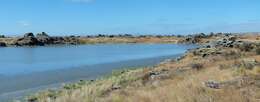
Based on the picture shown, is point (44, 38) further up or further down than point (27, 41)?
further up

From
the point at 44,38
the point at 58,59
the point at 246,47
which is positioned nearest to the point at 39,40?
the point at 44,38

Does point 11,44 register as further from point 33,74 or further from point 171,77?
point 171,77

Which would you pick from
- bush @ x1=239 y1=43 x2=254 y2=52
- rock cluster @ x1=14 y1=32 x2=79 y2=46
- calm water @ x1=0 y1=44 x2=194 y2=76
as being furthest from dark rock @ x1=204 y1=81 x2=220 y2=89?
rock cluster @ x1=14 y1=32 x2=79 y2=46

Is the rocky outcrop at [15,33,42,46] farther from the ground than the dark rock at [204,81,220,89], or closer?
closer

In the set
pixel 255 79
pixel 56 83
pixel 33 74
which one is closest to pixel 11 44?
pixel 33 74

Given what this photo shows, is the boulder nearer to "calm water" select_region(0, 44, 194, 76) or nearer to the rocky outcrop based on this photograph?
the rocky outcrop

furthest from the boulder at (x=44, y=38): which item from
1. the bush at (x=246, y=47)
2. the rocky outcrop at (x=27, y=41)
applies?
the bush at (x=246, y=47)

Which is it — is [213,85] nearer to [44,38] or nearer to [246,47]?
[246,47]

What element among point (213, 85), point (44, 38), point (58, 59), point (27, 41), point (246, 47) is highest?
point (213, 85)

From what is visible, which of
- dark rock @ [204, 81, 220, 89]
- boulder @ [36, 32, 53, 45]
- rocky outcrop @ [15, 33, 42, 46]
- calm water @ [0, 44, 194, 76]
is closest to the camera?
dark rock @ [204, 81, 220, 89]

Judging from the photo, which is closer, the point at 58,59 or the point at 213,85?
the point at 213,85

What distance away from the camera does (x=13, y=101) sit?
971 inches

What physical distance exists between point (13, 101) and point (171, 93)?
12719 millimetres

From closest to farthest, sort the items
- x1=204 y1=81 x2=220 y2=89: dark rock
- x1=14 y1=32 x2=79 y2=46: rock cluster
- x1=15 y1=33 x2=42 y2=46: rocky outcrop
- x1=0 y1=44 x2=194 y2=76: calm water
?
x1=204 y1=81 x2=220 y2=89: dark rock → x1=0 y1=44 x2=194 y2=76: calm water → x1=15 y1=33 x2=42 y2=46: rocky outcrop → x1=14 y1=32 x2=79 y2=46: rock cluster
